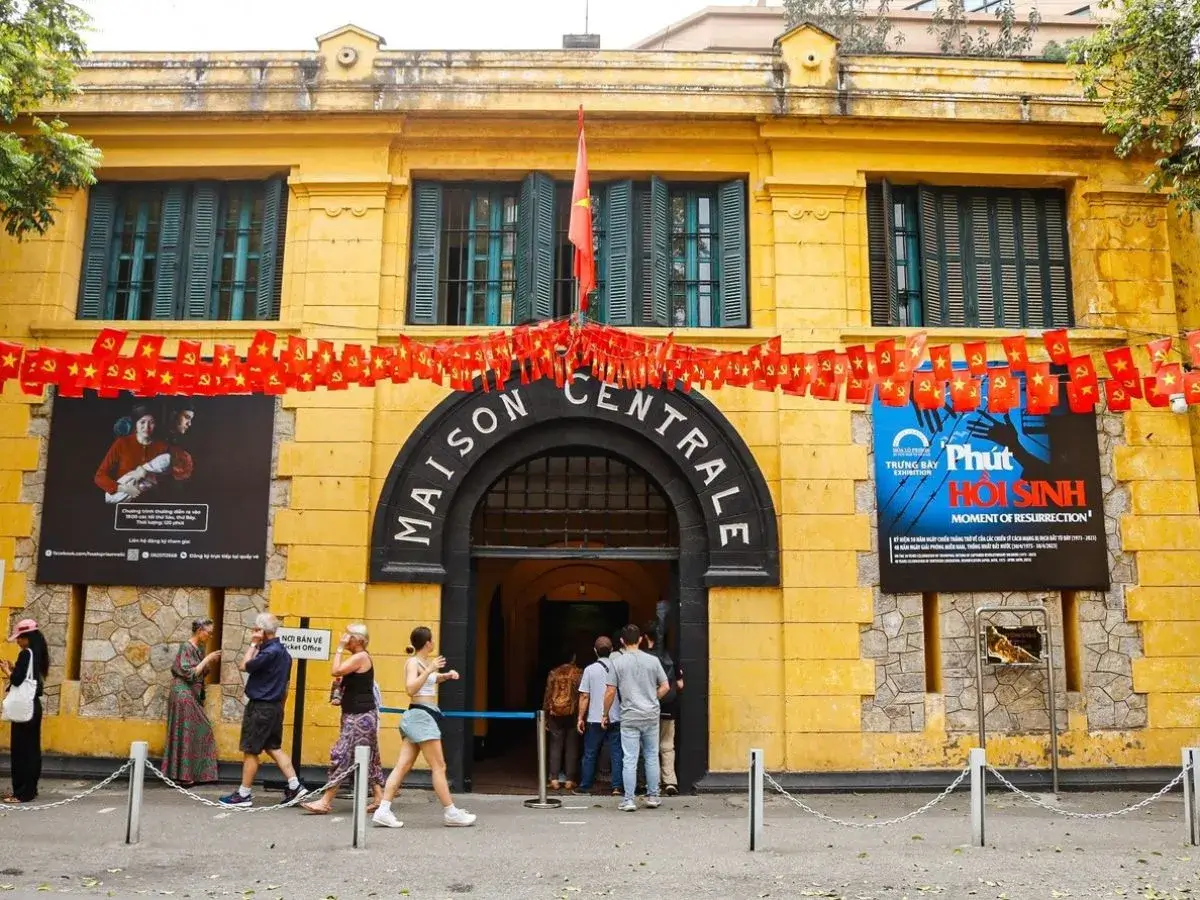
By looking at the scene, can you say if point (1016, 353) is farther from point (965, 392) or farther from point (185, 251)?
point (185, 251)

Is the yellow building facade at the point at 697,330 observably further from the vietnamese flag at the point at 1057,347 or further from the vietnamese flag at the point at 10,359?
the vietnamese flag at the point at 1057,347

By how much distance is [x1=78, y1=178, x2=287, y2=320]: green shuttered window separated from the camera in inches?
506

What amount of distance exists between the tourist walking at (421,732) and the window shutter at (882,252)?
6.82 metres

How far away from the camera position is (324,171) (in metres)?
12.7

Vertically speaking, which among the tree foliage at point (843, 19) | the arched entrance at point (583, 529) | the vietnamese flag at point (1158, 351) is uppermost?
the tree foliage at point (843, 19)

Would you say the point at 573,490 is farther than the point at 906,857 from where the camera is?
Yes

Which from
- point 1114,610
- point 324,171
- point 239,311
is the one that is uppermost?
point 324,171

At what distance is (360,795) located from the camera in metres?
8.21

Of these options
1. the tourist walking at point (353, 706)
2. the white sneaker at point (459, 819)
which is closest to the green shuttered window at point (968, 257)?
the tourist walking at point (353, 706)

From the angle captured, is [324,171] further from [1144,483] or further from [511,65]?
[1144,483]

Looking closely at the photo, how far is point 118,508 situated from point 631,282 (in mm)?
6563

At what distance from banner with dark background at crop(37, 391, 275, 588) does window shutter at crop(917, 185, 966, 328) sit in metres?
7.98

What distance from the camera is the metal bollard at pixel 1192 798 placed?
27.7ft

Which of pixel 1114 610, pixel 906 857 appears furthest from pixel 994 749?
pixel 906 857
